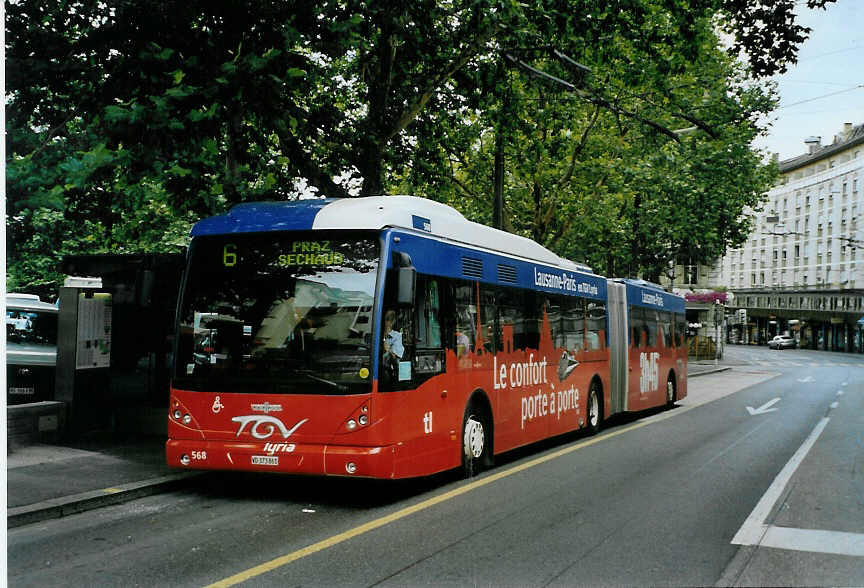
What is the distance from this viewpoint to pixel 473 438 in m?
10.8

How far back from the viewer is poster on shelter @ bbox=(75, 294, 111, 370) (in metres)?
12.7

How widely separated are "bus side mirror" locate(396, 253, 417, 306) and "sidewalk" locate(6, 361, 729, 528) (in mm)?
3370

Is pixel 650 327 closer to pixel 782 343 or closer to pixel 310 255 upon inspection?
pixel 310 255

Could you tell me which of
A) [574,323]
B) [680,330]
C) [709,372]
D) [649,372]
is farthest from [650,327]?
[709,372]

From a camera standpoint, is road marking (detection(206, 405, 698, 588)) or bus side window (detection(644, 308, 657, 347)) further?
bus side window (detection(644, 308, 657, 347))

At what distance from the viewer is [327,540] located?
7.27m

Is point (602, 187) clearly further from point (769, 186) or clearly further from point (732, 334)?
point (732, 334)

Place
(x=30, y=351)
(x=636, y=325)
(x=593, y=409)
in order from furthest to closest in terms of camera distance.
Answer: (x=636, y=325) → (x=593, y=409) → (x=30, y=351)

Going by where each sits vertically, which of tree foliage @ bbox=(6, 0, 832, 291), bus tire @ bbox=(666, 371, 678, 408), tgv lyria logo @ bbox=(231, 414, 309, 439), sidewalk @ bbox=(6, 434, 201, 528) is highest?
tree foliage @ bbox=(6, 0, 832, 291)

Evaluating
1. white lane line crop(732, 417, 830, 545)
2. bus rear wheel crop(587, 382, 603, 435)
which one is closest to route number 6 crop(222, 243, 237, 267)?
white lane line crop(732, 417, 830, 545)

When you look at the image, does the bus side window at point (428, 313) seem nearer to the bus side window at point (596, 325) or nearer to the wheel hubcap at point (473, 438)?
the wheel hubcap at point (473, 438)

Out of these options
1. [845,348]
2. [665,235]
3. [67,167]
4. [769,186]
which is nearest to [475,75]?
[67,167]

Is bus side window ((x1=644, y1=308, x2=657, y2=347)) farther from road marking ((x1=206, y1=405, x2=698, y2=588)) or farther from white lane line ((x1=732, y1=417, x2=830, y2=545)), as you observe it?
road marking ((x1=206, y1=405, x2=698, y2=588))

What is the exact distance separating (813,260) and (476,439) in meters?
100
